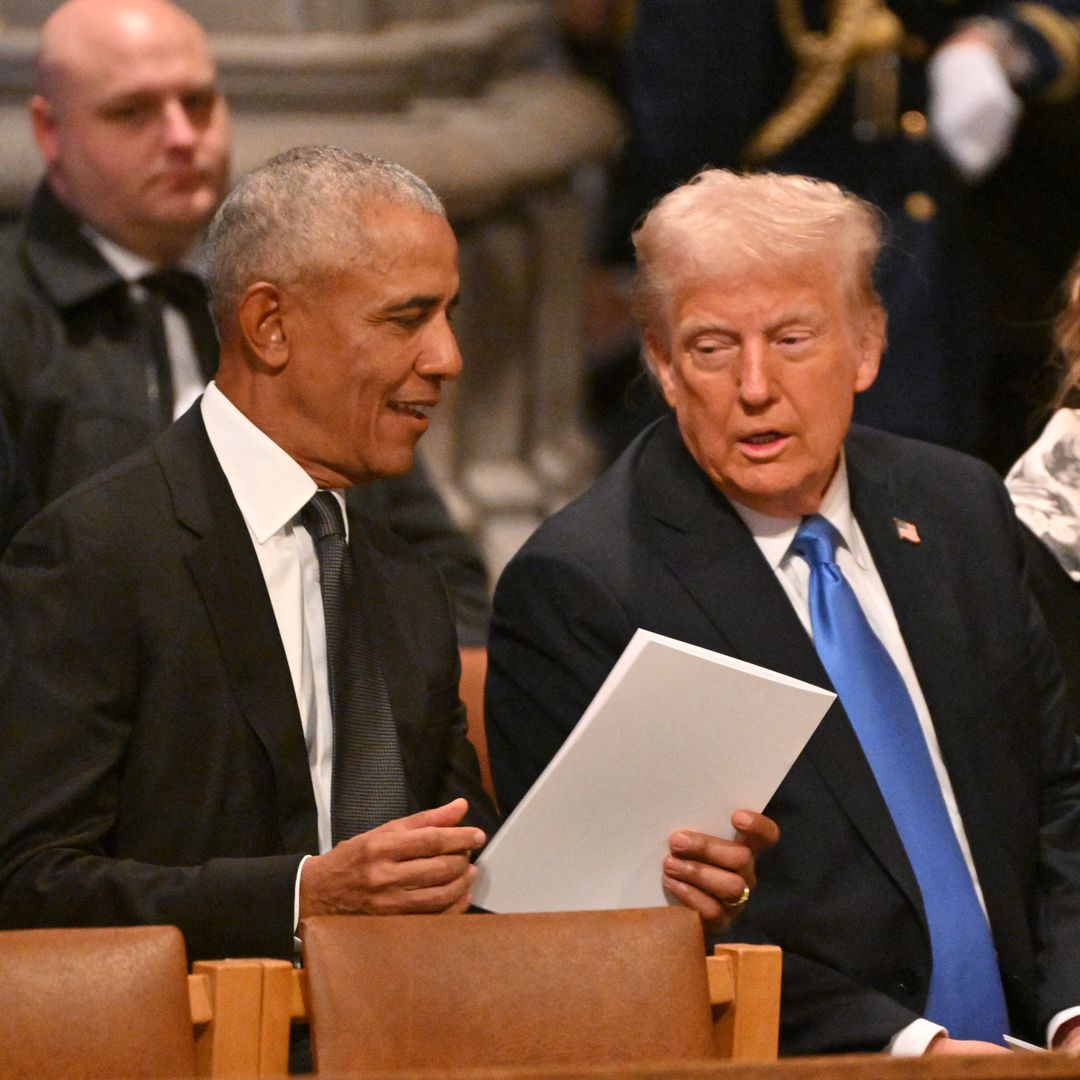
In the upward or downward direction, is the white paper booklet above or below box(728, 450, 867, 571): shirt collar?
below

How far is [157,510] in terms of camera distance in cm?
263

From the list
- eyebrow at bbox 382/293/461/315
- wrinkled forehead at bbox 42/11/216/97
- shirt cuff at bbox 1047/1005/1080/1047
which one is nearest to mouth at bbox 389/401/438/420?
eyebrow at bbox 382/293/461/315

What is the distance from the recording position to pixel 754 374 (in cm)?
289

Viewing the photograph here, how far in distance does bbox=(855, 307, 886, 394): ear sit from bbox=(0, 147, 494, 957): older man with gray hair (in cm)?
58

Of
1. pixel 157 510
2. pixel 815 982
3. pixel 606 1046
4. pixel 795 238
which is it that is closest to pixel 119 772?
pixel 157 510

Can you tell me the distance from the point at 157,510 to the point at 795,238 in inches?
35.0

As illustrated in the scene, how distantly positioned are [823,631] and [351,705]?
64 centimetres

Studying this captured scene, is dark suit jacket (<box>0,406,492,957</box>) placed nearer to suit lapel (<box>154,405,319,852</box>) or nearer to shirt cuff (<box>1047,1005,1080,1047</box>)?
suit lapel (<box>154,405,319,852</box>)

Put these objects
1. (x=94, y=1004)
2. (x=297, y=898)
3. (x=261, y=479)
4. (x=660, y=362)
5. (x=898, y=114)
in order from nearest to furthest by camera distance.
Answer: (x=94, y=1004) < (x=297, y=898) < (x=261, y=479) < (x=660, y=362) < (x=898, y=114)

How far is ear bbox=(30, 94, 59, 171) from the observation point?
12.8 ft

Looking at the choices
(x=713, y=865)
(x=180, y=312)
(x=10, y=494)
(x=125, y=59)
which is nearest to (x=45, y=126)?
(x=125, y=59)

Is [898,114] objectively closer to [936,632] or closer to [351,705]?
[936,632]

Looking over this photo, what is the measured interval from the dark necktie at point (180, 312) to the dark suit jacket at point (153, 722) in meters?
1.09

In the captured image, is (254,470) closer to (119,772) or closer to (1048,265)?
(119,772)
